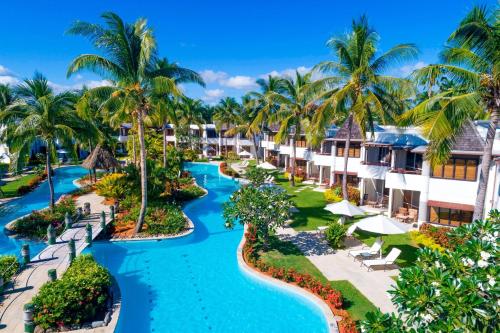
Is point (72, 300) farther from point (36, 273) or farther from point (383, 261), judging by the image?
point (383, 261)

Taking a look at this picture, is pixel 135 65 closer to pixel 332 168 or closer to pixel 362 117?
pixel 362 117

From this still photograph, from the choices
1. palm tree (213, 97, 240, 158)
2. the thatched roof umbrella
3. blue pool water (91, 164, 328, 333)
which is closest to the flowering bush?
blue pool water (91, 164, 328, 333)

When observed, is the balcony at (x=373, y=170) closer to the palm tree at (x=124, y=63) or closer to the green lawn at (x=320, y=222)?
the green lawn at (x=320, y=222)

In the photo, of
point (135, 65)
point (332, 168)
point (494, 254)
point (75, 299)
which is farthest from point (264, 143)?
point (494, 254)

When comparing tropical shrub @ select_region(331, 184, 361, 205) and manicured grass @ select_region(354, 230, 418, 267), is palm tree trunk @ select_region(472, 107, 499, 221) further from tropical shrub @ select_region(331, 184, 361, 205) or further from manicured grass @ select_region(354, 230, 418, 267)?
tropical shrub @ select_region(331, 184, 361, 205)

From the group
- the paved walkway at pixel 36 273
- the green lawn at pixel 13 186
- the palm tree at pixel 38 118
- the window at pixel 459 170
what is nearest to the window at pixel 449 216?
the window at pixel 459 170

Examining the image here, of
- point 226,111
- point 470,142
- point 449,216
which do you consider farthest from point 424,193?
point 226,111

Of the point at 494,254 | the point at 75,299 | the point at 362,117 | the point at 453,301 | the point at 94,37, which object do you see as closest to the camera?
the point at 453,301
